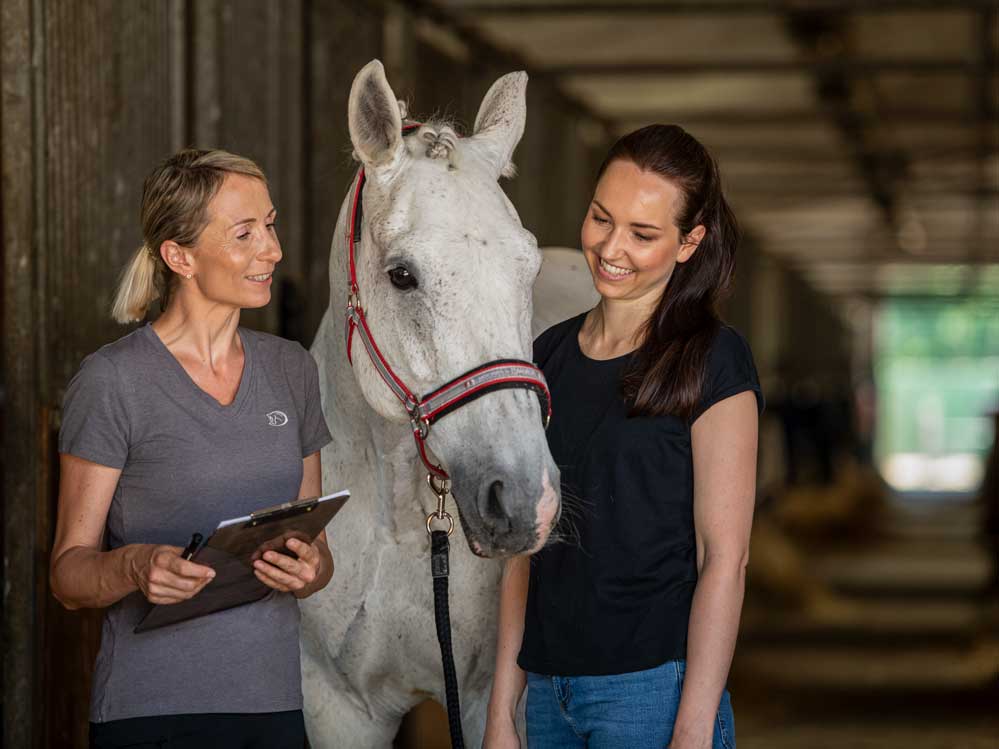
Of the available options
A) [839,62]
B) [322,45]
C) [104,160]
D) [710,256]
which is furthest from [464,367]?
[839,62]

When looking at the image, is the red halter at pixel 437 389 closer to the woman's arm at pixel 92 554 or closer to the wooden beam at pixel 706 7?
the woman's arm at pixel 92 554

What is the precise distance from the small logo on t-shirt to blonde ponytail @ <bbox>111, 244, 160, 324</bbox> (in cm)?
23

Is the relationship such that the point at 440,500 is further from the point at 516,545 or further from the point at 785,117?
the point at 785,117

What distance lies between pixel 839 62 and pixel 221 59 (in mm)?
3038

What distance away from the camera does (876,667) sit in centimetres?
649

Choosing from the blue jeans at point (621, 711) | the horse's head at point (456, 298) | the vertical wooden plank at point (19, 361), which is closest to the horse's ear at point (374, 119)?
the horse's head at point (456, 298)

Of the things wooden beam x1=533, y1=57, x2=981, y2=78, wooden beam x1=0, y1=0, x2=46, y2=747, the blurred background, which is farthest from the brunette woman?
wooden beam x1=533, y1=57, x2=981, y2=78

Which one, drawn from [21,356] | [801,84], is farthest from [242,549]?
[801,84]

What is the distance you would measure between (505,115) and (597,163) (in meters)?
5.51

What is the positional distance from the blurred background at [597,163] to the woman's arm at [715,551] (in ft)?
2.36

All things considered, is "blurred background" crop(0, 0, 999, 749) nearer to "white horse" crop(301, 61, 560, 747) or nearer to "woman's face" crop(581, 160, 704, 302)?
"white horse" crop(301, 61, 560, 747)

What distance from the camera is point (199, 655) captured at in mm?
1696

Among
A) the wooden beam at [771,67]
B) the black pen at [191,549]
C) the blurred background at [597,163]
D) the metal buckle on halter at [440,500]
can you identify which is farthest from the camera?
the wooden beam at [771,67]

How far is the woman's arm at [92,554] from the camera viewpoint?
157 centimetres
